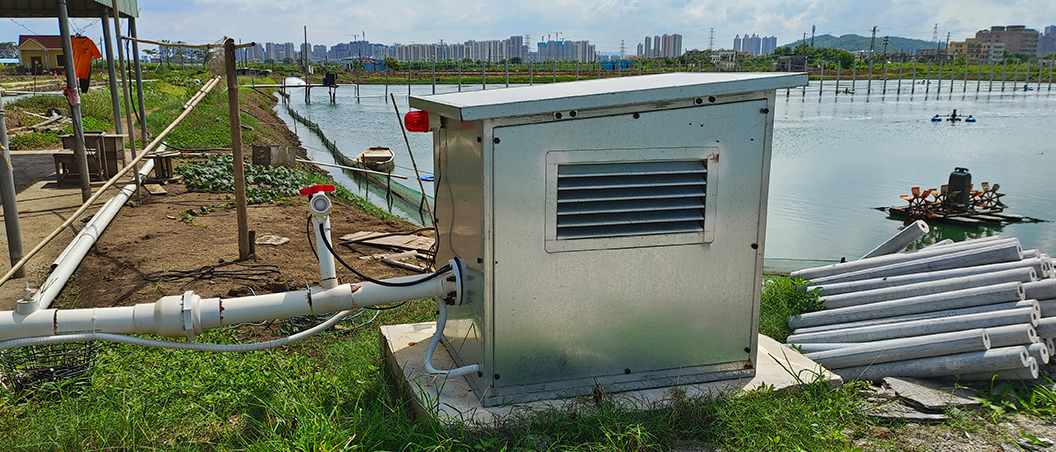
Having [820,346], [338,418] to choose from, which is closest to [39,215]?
[338,418]

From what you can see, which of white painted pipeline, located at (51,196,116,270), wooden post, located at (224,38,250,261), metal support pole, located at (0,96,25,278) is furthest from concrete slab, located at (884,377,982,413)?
metal support pole, located at (0,96,25,278)

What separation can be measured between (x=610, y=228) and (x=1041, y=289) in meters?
2.70

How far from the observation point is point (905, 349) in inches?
156

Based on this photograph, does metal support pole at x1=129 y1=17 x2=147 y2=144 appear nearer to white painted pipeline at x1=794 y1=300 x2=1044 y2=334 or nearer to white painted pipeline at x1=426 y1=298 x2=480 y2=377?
white painted pipeline at x1=426 y1=298 x2=480 y2=377

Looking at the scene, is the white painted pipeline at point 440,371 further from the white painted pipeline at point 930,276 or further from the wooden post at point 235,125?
the wooden post at point 235,125

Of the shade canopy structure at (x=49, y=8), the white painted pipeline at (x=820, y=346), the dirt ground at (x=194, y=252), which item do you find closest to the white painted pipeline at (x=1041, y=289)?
the white painted pipeline at (x=820, y=346)

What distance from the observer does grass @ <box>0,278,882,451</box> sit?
3.14 m

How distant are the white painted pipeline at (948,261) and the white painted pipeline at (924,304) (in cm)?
40

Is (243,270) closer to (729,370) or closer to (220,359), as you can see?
(220,359)

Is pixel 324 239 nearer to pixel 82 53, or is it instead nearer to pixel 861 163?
pixel 82 53

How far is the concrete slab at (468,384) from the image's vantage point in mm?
3281

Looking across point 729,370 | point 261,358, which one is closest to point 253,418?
point 261,358

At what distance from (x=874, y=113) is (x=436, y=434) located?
200ft

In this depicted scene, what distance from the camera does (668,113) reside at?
323cm
